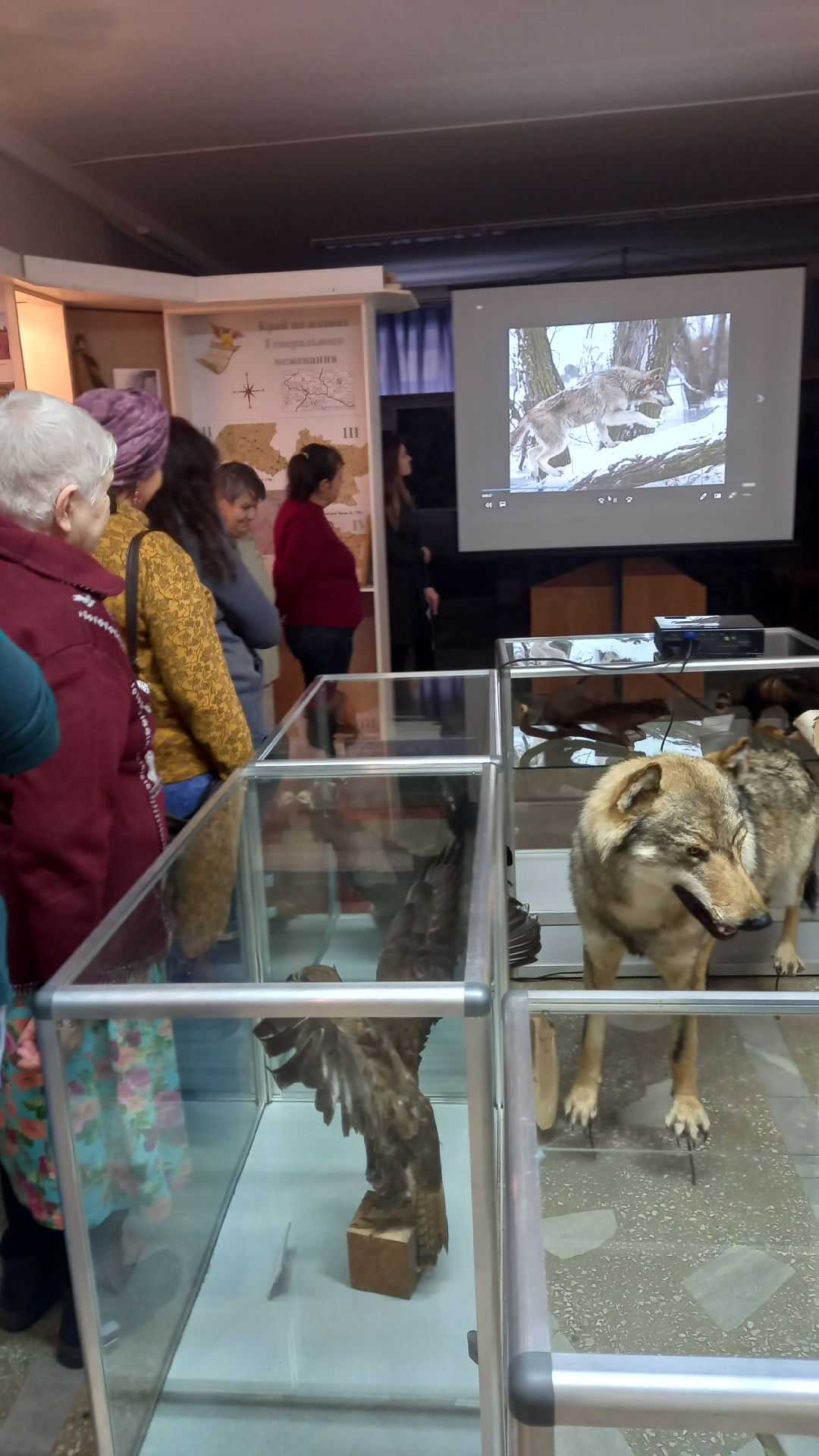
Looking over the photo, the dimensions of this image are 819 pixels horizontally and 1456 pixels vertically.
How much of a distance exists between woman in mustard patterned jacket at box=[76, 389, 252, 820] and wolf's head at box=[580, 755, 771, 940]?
27.6 inches

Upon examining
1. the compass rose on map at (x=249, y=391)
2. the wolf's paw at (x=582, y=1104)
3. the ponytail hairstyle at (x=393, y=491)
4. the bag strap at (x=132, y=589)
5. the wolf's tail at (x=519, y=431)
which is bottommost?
the wolf's paw at (x=582, y=1104)

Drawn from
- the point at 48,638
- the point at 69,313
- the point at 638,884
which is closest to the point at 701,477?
the point at 69,313

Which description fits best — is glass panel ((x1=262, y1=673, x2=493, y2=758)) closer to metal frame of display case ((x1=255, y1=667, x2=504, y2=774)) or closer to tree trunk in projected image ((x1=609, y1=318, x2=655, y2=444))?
metal frame of display case ((x1=255, y1=667, x2=504, y2=774))

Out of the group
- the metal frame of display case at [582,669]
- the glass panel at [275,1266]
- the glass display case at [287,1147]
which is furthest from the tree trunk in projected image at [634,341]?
the glass panel at [275,1266]

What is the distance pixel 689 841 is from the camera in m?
1.75

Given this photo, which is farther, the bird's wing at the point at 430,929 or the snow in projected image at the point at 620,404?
the snow in projected image at the point at 620,404

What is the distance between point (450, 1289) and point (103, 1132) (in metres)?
0.43

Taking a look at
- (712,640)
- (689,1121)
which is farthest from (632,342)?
(689,1121)

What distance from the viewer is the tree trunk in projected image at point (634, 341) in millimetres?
5285

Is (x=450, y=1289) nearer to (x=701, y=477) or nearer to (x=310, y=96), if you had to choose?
(x=310, y=96)

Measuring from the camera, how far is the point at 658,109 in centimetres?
430

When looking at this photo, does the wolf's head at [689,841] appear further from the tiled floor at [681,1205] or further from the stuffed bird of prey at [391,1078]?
the stuffed bird of prey at [391,1078]

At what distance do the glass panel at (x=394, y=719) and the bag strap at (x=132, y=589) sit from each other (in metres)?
0.34

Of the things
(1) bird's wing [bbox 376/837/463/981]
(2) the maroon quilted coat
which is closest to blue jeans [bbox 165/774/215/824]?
(2) the maroon quilted coat
